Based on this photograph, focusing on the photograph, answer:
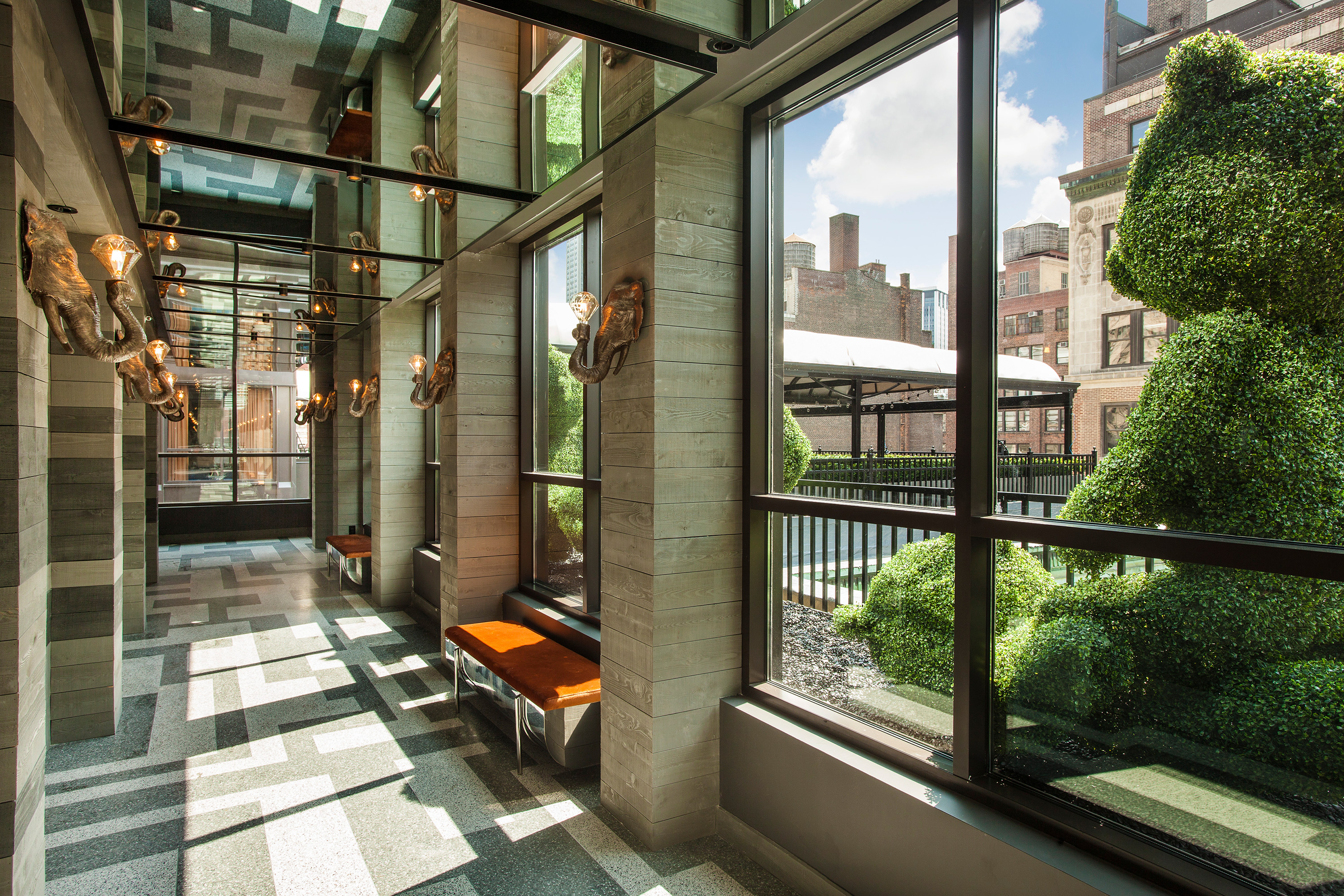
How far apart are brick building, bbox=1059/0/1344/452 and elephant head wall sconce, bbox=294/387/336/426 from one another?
910cm

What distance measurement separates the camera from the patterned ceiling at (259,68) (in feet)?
8.71

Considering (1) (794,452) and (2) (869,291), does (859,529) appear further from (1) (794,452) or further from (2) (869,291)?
(2) (869,291)

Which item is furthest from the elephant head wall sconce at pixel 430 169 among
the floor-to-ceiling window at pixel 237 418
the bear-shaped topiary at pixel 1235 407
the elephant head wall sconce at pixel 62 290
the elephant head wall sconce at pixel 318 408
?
the elephant head wall sconce at pixel 318 408

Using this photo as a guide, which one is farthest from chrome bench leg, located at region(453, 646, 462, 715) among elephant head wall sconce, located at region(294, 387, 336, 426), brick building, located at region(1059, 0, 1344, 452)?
elephant head wall sconce, located at region(294, 387, 336, 426)

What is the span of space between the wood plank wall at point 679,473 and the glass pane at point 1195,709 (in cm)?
119

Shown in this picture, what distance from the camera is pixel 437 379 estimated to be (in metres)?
5.09

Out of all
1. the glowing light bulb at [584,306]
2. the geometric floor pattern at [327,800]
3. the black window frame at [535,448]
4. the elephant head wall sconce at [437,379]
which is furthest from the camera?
the elephant head wall sconce at [437,379]

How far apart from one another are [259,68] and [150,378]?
2.73 meters

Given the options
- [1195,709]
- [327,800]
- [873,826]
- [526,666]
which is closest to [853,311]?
[1195,709]

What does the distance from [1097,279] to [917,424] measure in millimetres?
621

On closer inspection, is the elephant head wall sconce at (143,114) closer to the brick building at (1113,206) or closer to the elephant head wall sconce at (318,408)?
the brick building at (1113,206)

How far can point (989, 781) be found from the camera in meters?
1.96

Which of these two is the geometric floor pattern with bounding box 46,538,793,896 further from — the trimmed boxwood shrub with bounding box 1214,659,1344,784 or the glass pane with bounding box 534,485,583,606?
the trimmed boxwood shrub with bounding box 1214,659,1344,784

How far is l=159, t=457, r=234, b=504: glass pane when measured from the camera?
1130cm
